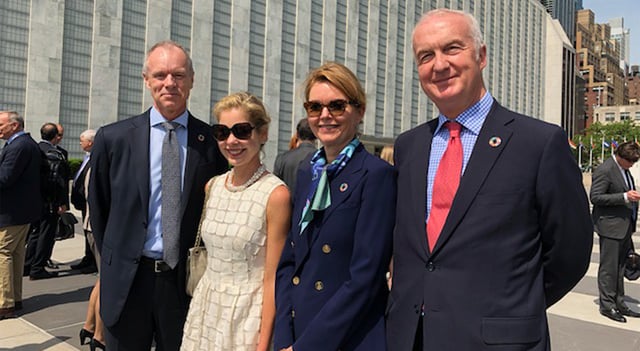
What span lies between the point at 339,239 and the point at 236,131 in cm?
91

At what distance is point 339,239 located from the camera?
2125 mm

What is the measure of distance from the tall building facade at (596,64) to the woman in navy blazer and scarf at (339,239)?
13467cm

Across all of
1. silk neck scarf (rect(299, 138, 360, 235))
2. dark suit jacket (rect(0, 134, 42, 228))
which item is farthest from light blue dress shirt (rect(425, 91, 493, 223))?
dark suit jacket (rect(0, 134, 42, 228))

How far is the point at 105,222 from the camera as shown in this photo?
2.98m

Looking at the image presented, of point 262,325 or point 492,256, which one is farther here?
point 262,325

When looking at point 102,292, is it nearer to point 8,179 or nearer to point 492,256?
point 492,256

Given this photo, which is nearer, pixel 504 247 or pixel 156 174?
pixel 504 247

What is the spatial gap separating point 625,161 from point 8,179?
7.99 meters

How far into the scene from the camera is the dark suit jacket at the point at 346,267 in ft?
6.70

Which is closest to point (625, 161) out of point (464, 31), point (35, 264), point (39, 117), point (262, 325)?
point (464, 31)

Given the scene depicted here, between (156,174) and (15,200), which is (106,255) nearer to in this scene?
(156,174)

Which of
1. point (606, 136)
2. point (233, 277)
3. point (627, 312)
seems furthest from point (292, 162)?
point (606, 136)

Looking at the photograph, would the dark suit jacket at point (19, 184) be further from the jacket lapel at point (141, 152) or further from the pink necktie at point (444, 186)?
the pink necktie at point (444, 186)

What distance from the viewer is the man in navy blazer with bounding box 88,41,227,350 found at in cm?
273
